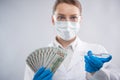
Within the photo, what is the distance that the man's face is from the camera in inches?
56.9

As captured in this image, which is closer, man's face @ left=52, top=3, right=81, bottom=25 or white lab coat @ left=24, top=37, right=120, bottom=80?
white lab coat @ left=24, top=37, right=120, bottom=80

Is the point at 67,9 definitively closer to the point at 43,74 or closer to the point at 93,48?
the point at 93,48

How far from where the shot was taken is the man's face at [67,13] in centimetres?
145

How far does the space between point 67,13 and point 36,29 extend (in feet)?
2.85

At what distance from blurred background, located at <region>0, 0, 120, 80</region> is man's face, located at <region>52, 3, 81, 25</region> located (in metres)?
0.75

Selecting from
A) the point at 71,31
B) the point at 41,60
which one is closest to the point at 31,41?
the point at 71,31

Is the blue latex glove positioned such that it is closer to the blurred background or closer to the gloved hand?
the gloved hand

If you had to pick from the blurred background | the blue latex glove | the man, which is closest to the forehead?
the man

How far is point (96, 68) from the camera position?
3.88ft

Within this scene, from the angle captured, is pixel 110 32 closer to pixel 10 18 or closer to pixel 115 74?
pixel 115 74

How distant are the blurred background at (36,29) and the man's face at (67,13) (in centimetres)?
75

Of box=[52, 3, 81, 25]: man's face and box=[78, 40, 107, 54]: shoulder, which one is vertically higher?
box=[52, 3, 81, 25]: man's face

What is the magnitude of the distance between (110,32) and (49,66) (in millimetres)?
1154

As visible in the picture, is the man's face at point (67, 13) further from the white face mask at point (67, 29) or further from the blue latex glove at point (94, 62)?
the blue latex glove at point (94, 62)
